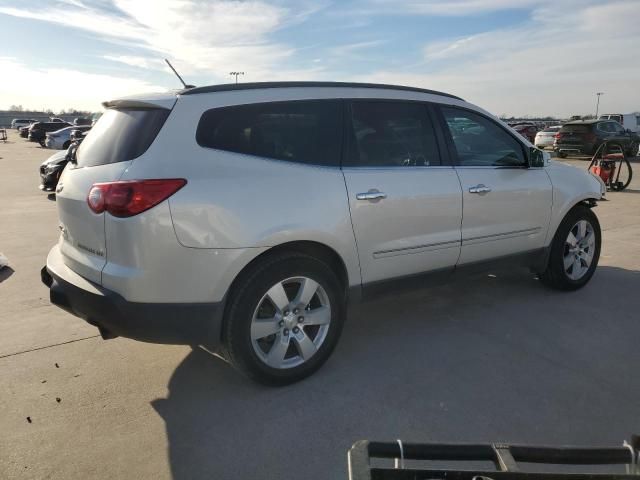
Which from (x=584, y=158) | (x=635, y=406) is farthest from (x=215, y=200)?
(x=584, y=158)

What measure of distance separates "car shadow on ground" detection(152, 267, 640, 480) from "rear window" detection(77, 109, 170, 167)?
1464 millimetres

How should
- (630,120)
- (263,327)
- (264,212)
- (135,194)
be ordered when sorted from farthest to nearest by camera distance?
1. (630,120)
2. (263,327)
3. (264,212)
4. (135,194)

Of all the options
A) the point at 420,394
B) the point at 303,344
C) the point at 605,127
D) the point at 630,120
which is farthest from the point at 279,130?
the point at 630,120

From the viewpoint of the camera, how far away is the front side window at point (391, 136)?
3422 millimetres

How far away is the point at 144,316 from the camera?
2.68 meters

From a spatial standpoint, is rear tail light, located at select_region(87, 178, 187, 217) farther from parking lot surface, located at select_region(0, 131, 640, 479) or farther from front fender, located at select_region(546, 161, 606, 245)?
front fender, located at select_region(546, 161, 606, 245)

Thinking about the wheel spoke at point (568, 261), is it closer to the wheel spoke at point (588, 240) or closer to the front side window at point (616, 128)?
the wheel spoke at point (588, 240)

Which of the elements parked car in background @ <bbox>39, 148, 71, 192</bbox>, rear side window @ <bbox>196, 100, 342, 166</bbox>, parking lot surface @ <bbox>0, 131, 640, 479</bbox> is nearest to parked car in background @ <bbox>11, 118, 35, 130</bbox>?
parked car in background @ <bbox>39, 148, 71, 192</bbox>

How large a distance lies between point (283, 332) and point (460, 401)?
3.72 ft

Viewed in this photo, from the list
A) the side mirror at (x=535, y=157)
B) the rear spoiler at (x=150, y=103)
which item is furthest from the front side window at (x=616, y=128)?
the rear spoiler at (x=150, y=103)

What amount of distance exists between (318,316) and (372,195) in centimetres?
86

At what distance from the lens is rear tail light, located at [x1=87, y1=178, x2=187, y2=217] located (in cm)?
258

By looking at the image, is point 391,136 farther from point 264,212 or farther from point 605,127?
point 605,127

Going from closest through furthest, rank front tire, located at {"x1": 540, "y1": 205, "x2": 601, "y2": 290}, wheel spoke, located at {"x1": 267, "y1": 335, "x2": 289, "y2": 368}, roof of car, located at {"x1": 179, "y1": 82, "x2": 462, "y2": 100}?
1. roof of car, located at {"x1": 179, "y1": 82, "x2": 462, "y2": 100}
2. wheel spoke, located at {"x1": 267, "y1": 335, "x2": 289, "y2": 368}
3. front tire, located at {"x1": 540, "y1": 205, "x2": 601, "y2": 290}
